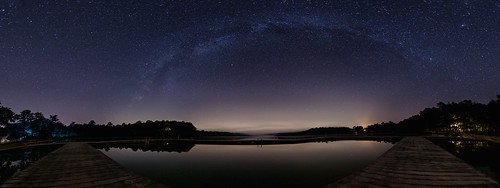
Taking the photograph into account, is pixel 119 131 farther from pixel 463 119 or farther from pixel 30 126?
pixel 463 119

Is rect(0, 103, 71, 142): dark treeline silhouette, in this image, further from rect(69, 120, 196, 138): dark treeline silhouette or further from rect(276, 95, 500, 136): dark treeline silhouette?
rect(276, 95, 500, 136): dark treeline silhouette

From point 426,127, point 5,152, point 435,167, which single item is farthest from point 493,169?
point 426,127

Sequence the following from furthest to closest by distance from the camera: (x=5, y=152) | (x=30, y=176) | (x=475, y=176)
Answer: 1. (x=5, y=152)
2. (x=30, y=176)
3. (x=475, y=176)

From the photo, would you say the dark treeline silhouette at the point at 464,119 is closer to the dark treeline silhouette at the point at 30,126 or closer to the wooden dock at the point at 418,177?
the wooden dock at the point at 418,177

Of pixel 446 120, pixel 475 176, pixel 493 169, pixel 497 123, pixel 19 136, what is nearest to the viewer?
pixel 475 176

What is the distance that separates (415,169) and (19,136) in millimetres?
94208

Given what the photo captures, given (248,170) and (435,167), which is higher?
(435,167)

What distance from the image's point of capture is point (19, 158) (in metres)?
25.3

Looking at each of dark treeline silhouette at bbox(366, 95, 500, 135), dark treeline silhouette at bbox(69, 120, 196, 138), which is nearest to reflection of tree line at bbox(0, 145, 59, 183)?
dark treeline silhouette at bbox(69, 120, 196, 138)

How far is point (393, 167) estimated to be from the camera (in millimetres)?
11016

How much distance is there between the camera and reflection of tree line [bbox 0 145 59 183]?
59.9 feet

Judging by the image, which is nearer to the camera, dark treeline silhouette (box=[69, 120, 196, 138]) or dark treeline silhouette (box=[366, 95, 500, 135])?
dark treeline silhouette (box=[366, 95, 500, 135])

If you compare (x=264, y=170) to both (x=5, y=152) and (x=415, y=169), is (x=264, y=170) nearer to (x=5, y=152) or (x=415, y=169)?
(x=415, y=169)

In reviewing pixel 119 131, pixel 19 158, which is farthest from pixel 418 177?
pixel 119 131
